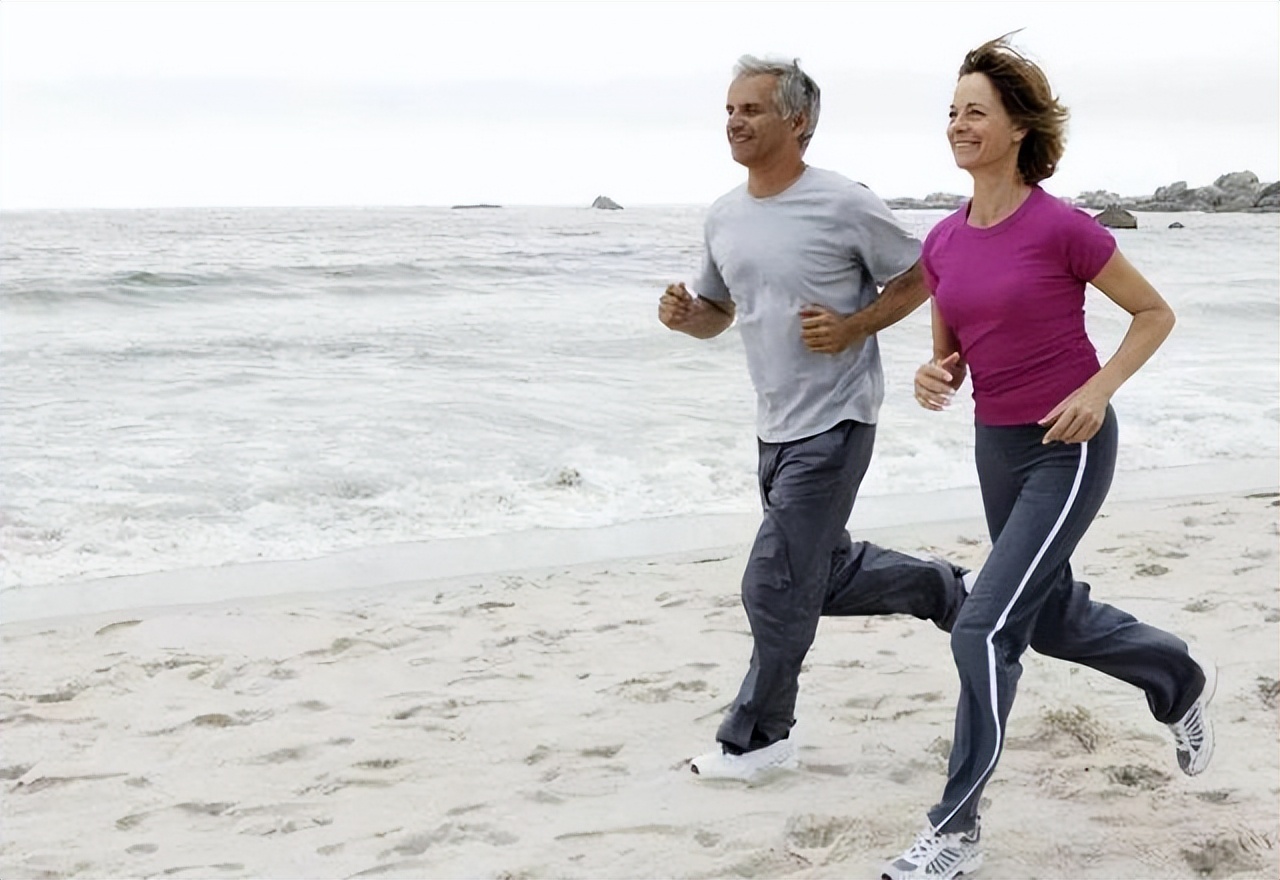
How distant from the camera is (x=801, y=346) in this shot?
3.92 meters

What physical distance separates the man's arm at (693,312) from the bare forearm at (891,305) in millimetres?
581

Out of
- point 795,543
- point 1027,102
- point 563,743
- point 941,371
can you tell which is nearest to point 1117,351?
point 941,371

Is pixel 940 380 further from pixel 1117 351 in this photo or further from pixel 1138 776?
pixel 1138 776

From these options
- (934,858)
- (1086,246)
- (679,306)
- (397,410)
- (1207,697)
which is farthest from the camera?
(397,410)

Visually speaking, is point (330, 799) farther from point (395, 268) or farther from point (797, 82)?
point (395, 268)

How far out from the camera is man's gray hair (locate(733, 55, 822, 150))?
12.8 feet

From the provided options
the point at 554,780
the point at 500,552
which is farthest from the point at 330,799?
the point at 500,552

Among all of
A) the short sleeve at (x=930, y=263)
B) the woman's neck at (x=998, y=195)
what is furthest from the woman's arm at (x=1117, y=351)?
the short sleeve at (x=930, y=263)

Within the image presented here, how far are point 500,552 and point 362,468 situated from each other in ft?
7.85

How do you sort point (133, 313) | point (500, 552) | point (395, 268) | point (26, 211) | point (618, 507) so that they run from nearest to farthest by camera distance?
point (500, 552) → point (618, 507) → point (133, 313) → point (395, 268) → point (26, 211)

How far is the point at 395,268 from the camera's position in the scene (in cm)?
2550

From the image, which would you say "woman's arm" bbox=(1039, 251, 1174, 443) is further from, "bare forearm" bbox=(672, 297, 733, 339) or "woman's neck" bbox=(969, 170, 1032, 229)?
"bare forearm" bbox=(672, 297, 733, 339)

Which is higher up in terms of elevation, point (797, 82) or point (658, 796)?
point (797, 82)

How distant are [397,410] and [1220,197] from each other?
76709 millimetres
